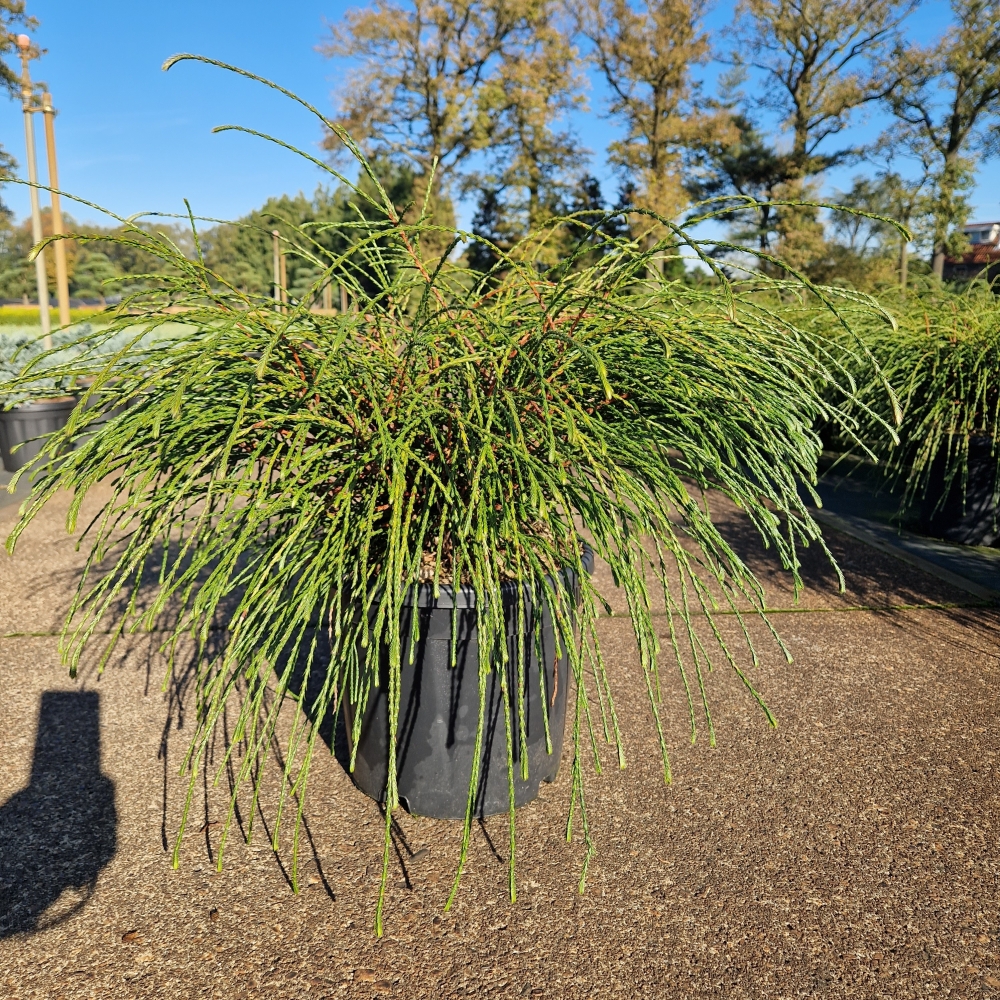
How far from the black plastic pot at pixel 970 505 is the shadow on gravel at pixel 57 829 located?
428cm

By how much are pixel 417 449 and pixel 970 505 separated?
12.9 ft

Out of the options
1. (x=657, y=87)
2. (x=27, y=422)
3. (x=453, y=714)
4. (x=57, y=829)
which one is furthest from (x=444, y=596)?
(x=657, y=87)

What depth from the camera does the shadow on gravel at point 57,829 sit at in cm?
165

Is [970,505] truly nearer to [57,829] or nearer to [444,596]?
[444,596]

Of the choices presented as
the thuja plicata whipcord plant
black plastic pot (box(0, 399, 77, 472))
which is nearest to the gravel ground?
the thuja plicata whipcord plant

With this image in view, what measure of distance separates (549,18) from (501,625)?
89.3ft

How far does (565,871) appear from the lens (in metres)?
1.78

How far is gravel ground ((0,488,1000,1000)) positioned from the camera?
150 cm

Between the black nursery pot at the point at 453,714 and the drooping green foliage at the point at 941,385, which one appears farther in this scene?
the drooping green foliage at the point at 941,385

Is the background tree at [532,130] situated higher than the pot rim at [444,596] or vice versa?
the background tree at [532,130]

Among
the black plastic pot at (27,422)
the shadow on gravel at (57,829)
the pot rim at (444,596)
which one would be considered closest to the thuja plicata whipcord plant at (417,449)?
the pot rim at (444,596)

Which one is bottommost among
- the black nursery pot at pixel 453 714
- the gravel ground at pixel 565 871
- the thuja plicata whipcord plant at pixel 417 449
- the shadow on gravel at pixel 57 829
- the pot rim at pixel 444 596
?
the shadow on gravel at pixel 57 829

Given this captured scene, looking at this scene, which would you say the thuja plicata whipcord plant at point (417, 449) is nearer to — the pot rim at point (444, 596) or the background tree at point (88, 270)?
the pot rim at point (444, 596)

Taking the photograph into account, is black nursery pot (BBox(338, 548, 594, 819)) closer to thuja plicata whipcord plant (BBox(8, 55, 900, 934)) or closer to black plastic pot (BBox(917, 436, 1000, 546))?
thuja plicata whipcord plant (BBox(8, 55, 900, 934))
